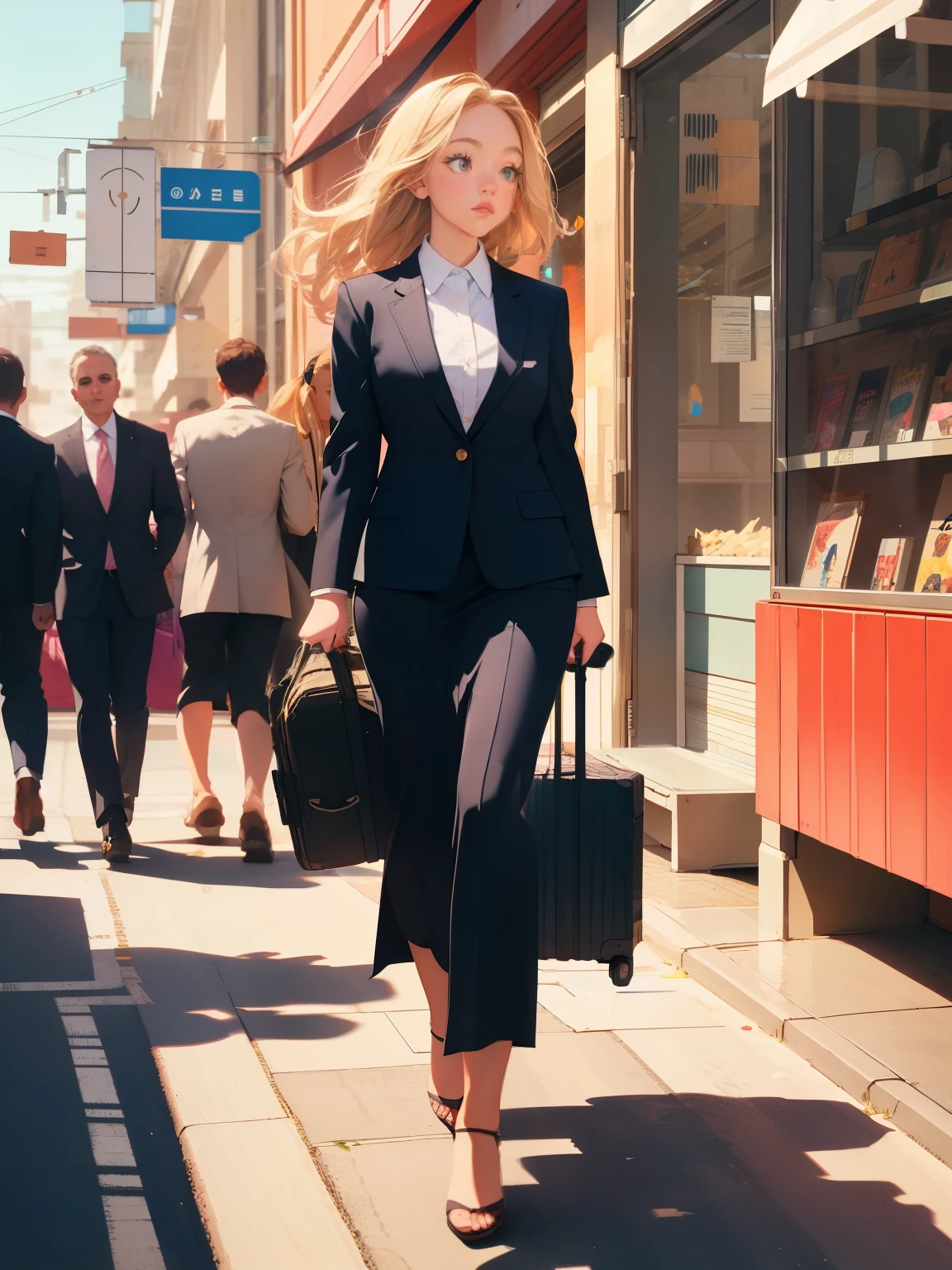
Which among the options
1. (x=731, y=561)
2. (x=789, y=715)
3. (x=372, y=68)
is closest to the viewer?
(x=789, y=715)

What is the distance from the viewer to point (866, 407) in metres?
4.58

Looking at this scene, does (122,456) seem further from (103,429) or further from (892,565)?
(892,565)

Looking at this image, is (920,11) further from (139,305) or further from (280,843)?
(139,305)

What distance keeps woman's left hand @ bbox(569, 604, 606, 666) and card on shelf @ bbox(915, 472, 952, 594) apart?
54.6 inches

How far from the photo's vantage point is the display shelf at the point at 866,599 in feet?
13.0

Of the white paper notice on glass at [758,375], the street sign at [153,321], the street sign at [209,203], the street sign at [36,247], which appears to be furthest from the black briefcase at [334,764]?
the street sign at [153,321]

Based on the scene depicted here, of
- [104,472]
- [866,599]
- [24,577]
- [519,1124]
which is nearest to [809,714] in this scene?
[866,599]

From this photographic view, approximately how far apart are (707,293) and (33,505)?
3.07 m

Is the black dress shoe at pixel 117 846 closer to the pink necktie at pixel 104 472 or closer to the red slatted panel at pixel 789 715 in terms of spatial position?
the pink necktie at pixel 104 472

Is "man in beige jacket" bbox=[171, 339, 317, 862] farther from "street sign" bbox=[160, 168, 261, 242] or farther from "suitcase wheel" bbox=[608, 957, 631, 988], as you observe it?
"street sign" bbox=[160, 168, 261, 242]

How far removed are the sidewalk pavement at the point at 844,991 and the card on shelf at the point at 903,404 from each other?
61.5 inches

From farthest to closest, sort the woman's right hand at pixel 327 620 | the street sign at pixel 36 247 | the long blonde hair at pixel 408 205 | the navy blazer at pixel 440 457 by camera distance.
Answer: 1. the street sign at pixel 36 247
2. the long blonde hair at pixel 408 205
3. the woman's right hand at pixel 327 620
4. the navy blazer at pixel 440 457

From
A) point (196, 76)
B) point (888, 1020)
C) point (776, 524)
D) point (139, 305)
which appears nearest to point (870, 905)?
point (888, 1020)

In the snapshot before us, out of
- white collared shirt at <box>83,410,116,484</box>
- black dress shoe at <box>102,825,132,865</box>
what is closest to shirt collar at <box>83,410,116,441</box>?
white collared shirt at <box>83,410,116,484</box>
